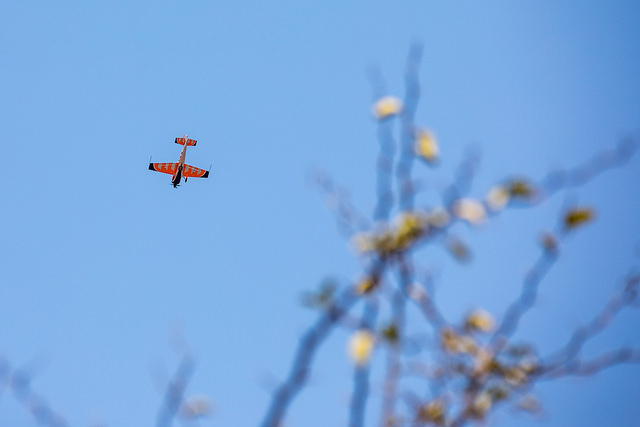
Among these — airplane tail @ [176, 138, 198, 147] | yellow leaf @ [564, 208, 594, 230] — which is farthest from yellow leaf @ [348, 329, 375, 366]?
airplane tail @ [176, 138, 198, 147]

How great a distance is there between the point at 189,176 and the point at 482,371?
39.3 meters

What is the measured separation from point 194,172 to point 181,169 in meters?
4.72

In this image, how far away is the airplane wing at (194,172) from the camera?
41.0 m

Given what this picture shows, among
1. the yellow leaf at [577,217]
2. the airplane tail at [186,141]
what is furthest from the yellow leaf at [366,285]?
the airplane tail at [186,141]

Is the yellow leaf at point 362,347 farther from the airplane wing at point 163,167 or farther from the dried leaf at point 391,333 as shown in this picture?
the airplane wing at point 163,167

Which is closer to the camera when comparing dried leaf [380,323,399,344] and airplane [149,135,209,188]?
dried leaf [380,323,399,344]

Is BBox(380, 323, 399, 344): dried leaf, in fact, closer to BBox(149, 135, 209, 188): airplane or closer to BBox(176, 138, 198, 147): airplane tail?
BBox(149, 135, 209, 188): airplane

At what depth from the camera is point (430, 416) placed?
384 cm

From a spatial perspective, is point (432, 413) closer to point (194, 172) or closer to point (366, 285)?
point (366, 285)

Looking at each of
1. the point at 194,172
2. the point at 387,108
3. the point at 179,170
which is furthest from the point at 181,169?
the point at 387,108

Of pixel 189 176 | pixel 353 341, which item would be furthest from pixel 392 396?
pixel 189 176

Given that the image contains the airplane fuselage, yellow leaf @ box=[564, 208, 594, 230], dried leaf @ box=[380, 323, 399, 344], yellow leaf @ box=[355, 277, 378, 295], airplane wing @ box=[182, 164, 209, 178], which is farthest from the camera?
airplane wing @ box=[182, 164, 209, 178]

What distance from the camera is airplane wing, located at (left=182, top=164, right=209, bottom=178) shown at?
41.0m

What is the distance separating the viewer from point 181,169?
37.3 meters
